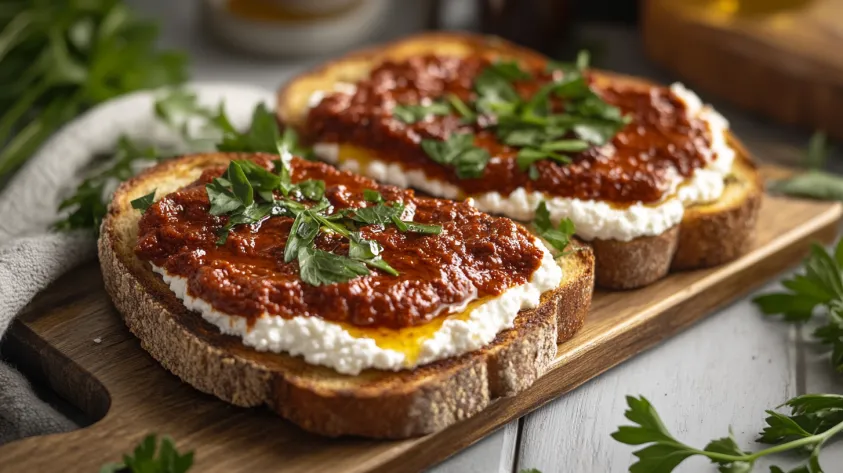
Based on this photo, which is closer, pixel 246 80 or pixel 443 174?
pixel 443 174

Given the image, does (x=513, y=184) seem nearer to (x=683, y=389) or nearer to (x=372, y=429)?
(x=683, y=389)

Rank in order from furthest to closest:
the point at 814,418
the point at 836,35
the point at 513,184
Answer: the point at 836,35 < the point at 513,184 < the point at 814,418

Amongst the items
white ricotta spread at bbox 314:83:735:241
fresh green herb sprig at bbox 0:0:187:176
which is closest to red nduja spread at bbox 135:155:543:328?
white ricotta spread at bbox 314:83:735:241

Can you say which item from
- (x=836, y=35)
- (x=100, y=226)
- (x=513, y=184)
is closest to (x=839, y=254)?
(x=513, y=184)

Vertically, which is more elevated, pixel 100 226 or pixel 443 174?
pixel 443 174

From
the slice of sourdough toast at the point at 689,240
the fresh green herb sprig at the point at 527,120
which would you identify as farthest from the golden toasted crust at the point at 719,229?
the fresh green herb sprig at the point at 527,120

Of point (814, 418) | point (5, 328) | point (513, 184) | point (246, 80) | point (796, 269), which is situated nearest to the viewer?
point (814, 418)

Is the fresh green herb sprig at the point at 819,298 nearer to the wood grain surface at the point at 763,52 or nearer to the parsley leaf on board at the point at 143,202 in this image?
the wood grain surface at the point at 763,52
